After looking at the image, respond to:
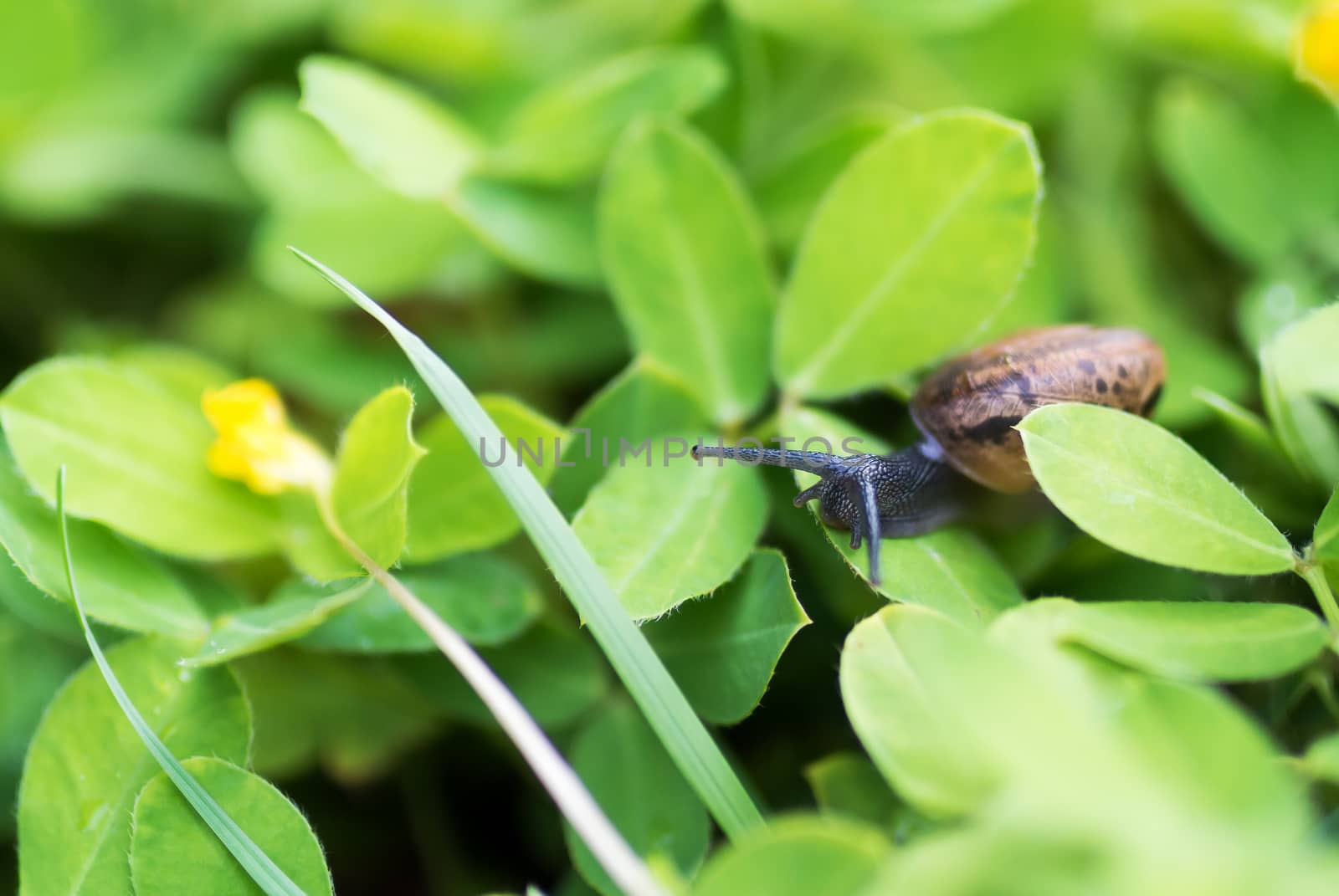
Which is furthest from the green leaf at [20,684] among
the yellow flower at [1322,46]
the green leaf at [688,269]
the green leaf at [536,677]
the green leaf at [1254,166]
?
the yellow flower at [1322,46]

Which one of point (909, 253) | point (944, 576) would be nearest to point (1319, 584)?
point (944, 576)

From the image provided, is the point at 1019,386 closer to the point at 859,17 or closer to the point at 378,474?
the point at 378,474

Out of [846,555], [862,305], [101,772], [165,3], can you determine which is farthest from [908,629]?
[165,3]

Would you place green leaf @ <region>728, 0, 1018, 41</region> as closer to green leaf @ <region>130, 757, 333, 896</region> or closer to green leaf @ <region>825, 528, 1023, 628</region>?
green leaf @ <region>825, 528, 1023, 628</region>

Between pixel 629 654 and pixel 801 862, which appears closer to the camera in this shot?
pixel 801 862

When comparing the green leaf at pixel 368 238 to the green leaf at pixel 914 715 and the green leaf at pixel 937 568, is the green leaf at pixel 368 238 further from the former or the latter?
the green leaf at pixel 914 715

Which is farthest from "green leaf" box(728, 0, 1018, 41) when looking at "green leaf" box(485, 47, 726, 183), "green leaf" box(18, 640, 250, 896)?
"green leaf" box(18, 640, 250, 896)

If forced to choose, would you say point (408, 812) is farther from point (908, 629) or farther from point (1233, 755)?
point (1233, 755)
